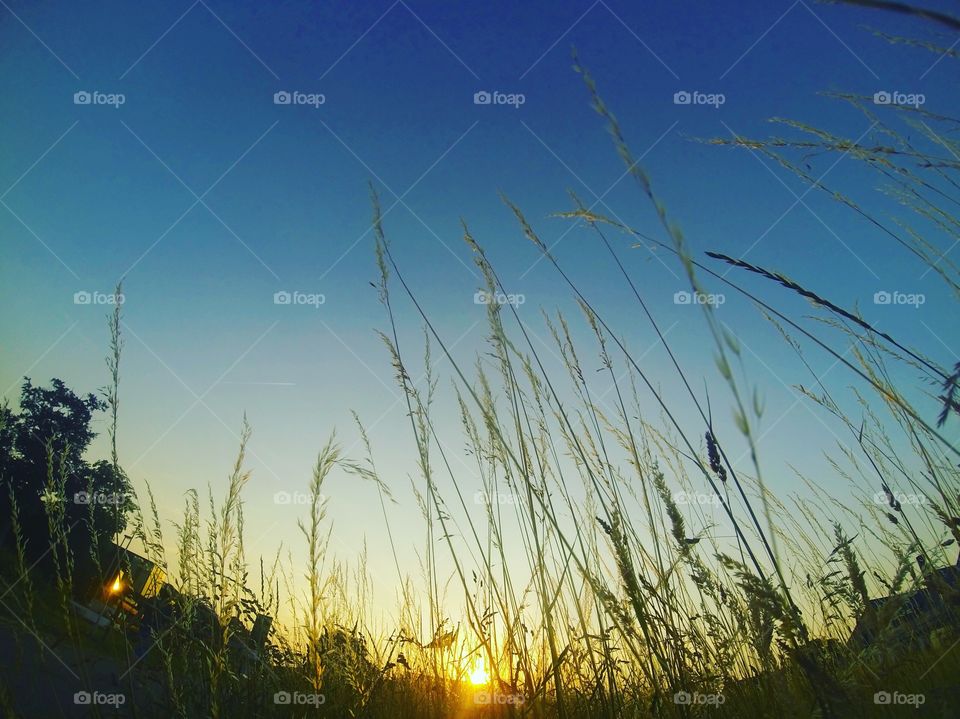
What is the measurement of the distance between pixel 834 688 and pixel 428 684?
1.73 meters

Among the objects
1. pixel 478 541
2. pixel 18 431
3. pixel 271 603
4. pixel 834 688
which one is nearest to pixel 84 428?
pixel 18 431

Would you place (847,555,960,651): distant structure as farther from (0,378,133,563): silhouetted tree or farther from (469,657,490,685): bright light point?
(0,378,133,563): silhouetted tree

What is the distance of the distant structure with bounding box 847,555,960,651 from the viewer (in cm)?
91

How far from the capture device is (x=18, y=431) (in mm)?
19750

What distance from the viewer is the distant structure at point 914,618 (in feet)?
2.97

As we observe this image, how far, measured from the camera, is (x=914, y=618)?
2031mm

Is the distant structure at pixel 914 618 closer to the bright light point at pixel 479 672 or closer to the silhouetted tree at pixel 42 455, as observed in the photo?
the bright light point at pixel 479 672

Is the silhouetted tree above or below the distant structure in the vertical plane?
above

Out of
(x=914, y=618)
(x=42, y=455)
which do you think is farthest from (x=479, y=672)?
(x=42, y=455)

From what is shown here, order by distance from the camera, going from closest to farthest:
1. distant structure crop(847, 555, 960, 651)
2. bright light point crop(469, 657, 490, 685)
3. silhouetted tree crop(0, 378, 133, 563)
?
distant structure crop(847, 555, 960, 651)
bright light point crop(469, 657, 490, 685)
silhouetted tree crop(0, 378, 133, 563)

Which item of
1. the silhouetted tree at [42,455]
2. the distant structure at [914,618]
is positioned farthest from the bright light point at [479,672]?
the silhouetted tree at [42,455]

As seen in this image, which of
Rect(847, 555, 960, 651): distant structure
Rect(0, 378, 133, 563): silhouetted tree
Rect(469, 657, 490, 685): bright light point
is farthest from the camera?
Rect(0, 378, 133, 563): silhouetted tree

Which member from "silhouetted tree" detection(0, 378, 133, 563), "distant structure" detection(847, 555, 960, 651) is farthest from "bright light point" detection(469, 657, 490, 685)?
"silhouetted tree" detection(0, 378, 133, 563)

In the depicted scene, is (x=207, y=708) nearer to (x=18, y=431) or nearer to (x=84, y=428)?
(x=18, y=431)
